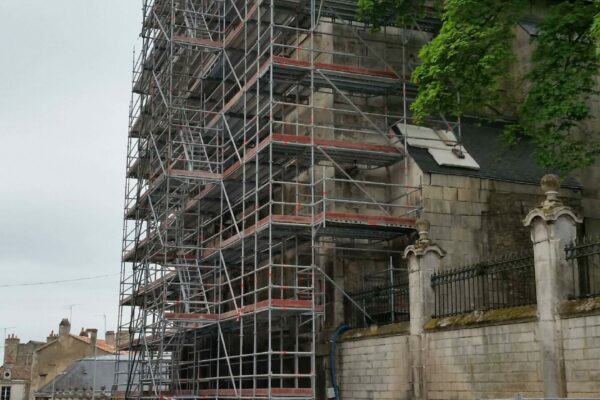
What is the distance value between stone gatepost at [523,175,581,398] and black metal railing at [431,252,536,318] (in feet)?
3.25

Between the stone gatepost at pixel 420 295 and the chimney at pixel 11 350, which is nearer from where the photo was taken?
the stone gatepost at pixel 420 295

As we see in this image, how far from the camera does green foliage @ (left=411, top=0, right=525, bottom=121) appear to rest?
20141 mm

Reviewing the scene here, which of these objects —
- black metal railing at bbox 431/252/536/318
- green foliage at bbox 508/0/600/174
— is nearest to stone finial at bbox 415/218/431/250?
black metal railing at bbox 431/252/536/318

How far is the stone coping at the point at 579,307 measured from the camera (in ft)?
46.5

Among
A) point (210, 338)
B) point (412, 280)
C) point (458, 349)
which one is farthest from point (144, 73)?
point (458, 349)

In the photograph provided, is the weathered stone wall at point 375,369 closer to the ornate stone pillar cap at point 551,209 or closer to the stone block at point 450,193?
the stone block at point 450,193

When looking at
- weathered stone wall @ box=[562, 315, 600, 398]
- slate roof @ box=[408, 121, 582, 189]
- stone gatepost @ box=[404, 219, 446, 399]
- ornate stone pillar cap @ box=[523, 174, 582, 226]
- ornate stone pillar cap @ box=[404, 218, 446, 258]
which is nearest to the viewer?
weathered stone wall @ box=[562, 315, 600, 398]

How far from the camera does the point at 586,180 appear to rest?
25750 mm

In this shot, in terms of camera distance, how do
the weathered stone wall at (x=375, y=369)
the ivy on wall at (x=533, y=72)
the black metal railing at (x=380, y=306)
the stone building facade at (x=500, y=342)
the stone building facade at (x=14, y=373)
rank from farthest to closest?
1. the stone building facade at (x=14, y=373)
2. the black metal railing at (x=380, y=306)
3. the ivy on wall at (x=533, y=72)
4. the weathered stone wall at (x=375, y=369)
5. the stone building facade at (x=500, y=342)

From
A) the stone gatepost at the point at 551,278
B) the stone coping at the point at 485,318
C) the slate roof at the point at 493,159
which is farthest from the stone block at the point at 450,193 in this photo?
the stone gatepost at the point at 551,278

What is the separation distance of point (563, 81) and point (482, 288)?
5.22m

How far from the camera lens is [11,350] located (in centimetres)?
8681

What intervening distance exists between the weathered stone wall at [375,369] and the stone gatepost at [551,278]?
14.8 ft

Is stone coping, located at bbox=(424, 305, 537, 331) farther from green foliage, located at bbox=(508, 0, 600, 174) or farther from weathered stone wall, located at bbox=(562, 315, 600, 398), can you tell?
green foliage, located at bbox=(508, 0, 600, 174)
